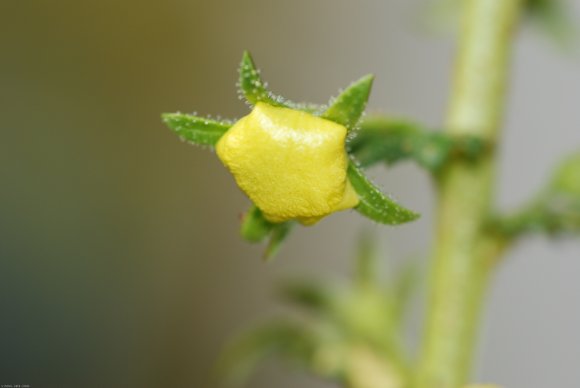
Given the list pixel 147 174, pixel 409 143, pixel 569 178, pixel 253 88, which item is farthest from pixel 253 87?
pixel 147 174

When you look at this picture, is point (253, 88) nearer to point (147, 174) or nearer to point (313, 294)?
point (313, 294)

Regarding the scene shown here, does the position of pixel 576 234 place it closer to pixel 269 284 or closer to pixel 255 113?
pixel 255 113

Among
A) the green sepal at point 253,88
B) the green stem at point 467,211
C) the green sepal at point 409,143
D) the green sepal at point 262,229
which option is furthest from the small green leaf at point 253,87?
the green stem at point 467,211

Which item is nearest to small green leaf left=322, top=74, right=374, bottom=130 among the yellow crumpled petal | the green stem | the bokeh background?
the yellow crumpled petal

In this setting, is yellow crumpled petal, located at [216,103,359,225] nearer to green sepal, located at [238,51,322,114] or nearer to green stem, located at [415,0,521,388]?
green sepal, located at [238,51,322,114]

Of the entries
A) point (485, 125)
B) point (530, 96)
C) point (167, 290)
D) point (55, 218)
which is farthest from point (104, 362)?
point (485, 125)

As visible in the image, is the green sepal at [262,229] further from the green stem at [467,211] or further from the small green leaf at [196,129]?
the green stem at [467,211]
